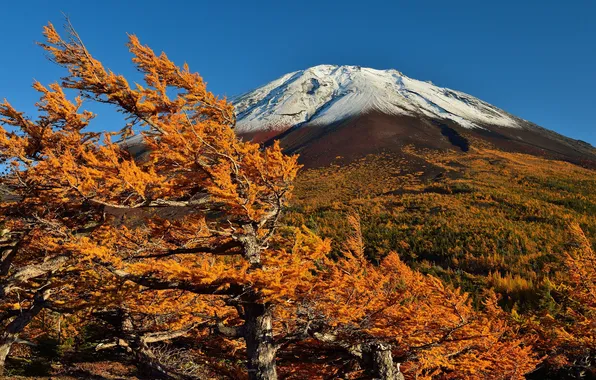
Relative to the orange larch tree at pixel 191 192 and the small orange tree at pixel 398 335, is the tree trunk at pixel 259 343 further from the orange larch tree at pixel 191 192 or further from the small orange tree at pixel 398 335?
the small orange tree at pixel 398 335

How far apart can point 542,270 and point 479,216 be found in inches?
355

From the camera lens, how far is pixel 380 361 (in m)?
5.11

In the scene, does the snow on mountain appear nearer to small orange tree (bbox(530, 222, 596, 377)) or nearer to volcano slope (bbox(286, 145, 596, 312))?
volcano slope (bbox(286, 145, 596, 312))

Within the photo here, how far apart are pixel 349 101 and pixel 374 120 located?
684 inches

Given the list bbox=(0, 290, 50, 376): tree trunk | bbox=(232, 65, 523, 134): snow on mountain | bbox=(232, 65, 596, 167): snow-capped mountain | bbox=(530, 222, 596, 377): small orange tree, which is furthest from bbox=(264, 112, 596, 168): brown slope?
bbox=(0, 290, 50, 376): tree trunk

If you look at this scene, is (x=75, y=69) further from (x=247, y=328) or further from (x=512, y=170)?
(x=512, y=170)

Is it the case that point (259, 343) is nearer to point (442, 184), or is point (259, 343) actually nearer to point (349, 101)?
point (442, 184)

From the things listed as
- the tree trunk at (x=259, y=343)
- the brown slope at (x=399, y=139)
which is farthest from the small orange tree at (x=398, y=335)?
the brown slope at (x=399, y=139)

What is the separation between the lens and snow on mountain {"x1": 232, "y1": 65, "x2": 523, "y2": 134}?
66.7 metres

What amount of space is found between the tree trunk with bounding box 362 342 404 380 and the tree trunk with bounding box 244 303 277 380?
4.69 ft

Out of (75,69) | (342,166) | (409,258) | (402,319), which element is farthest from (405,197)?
(75,69)

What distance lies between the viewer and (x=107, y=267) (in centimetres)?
436

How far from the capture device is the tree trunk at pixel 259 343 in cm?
483

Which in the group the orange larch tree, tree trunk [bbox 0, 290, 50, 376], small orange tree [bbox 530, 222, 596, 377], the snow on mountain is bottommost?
small orange tree [bbox 530, 222, 596, 377]
